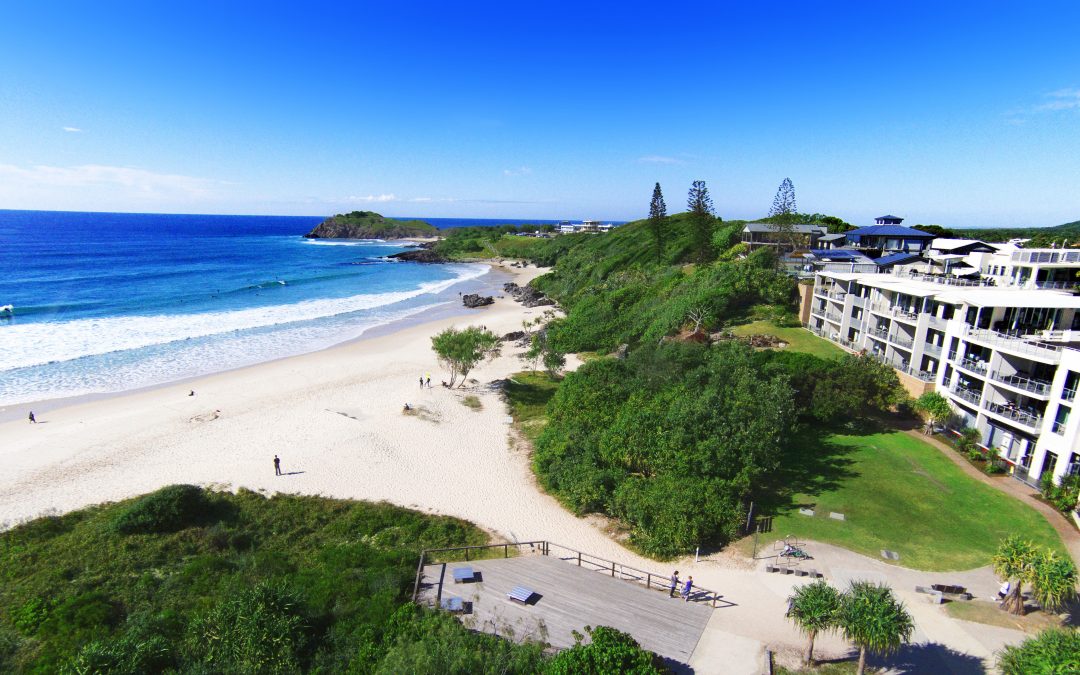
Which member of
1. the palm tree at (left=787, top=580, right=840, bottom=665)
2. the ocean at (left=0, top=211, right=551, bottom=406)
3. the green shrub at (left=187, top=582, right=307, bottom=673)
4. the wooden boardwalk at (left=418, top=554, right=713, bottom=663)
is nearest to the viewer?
the green shrub at (left=187, top=582, right=307, bottom=673)

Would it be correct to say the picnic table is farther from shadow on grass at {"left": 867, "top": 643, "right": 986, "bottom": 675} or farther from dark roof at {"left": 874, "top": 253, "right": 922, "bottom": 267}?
dark roof at {"left": 874, "top": 253, "right": 922, "bottom": 267}

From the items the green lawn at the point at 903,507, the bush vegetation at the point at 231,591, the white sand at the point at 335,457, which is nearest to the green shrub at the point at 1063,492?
the green lawn at the point at 903,507

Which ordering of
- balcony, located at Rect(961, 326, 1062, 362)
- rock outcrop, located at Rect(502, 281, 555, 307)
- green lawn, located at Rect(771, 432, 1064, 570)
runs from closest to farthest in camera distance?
green lawn, located at Rect(771, 432, 1064, 570) → balcony, located at Rect(961, 326, 1062, 362) → rock outcrop, located at Rect(502, 281, 555, 307)

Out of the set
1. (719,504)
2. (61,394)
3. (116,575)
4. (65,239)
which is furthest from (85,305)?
(65,239)

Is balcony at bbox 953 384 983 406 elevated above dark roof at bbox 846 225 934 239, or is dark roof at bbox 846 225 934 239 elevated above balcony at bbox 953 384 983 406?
dark roof at bbox 846 225 934 239

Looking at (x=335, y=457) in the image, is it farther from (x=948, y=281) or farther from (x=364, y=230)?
(x=364, y=230)

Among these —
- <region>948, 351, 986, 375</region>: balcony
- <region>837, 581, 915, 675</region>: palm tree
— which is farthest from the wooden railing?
<region>948, 351, 986, 375</region>: balcony

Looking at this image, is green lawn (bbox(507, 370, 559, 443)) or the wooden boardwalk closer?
the wooden boardwalk

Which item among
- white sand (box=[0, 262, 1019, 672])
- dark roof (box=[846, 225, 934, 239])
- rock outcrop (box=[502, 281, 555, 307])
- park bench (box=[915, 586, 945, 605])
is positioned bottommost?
white sand (box=[0, 262, 1019, 672])
